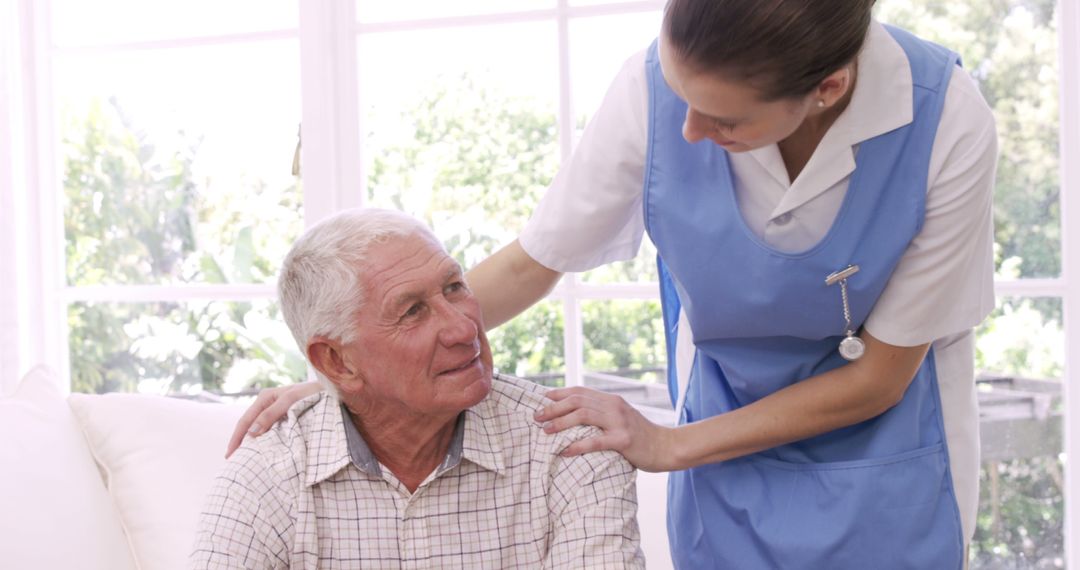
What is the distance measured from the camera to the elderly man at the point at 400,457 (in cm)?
167

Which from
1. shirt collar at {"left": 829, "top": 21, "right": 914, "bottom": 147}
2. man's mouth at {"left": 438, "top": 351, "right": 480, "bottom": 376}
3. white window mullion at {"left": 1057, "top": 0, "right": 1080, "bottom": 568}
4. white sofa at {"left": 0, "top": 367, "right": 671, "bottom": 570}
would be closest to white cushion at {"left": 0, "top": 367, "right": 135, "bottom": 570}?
white sofa at {"left": 0, "top": 367, "right": 671, "bottom": 570}

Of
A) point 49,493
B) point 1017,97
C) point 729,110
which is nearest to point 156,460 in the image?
point 49,493

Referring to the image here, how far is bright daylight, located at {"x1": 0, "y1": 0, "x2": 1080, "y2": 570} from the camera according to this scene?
151 cm

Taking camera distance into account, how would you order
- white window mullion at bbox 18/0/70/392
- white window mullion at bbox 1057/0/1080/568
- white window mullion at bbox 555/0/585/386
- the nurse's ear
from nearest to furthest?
the nurse's ear, white window mullion at bbox 1057/0/1080/568, white window mullion at bbox 555/0/585/386, white window mullion at bbox 18/0/70/392

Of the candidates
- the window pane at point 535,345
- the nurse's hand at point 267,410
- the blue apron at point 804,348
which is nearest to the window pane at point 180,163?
the window pane at point 535,345

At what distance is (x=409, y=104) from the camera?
3.08m

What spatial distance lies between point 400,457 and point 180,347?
5.75ft

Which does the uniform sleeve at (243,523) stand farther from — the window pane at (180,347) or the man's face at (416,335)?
the window pane at (180,347)

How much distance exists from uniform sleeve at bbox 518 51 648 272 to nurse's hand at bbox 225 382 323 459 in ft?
1.39

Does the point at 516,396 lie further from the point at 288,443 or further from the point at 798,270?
the point at 798,270

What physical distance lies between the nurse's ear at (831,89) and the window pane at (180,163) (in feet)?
6.65

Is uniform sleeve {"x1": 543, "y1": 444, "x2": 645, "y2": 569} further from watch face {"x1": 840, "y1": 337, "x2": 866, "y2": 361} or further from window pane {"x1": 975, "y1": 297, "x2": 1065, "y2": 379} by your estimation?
window pane {"x1": 975, "y1": 297, "x2": 1065, "y2": 379}

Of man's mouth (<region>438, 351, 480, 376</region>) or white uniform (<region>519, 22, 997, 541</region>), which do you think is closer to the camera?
white uniform (<region>519, 22, 997, 541</region>)

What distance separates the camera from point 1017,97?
267 cm
